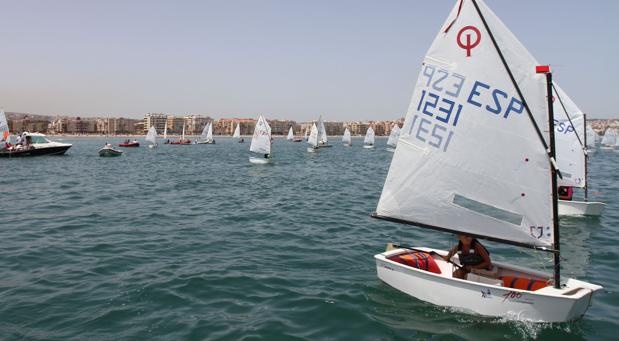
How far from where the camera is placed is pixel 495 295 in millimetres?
10523

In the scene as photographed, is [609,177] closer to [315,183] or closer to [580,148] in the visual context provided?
[580,148]

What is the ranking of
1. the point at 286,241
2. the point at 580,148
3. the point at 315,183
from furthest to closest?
the point at 315,183 < the point at 580,148 < the point at 286,241

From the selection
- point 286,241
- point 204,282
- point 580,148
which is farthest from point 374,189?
point 204,282

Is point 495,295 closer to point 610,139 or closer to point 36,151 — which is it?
point 36,151

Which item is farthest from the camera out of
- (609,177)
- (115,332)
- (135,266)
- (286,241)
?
(609,177)

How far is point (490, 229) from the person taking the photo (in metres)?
11.4

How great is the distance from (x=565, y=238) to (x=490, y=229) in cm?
1100

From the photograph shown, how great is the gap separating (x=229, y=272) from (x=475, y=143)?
29.1ft

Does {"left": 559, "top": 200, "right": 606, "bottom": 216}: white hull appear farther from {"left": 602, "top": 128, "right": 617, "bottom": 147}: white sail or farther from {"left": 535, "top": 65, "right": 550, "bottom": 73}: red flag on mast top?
{"left": 602, "top": 128, "right": 617, "bottom": 147}: white sail

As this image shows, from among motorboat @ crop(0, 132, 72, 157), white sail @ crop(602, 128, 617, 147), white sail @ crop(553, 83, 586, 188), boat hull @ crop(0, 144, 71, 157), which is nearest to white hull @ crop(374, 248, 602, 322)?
white sail @ crop(553, 83, 586, 188)

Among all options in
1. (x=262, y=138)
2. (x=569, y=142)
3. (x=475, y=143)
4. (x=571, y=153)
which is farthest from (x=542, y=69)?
(x=262, y=138)

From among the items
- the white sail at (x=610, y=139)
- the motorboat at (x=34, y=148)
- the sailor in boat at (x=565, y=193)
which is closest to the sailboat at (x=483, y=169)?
the sailor in boat at (x=565, y=193)

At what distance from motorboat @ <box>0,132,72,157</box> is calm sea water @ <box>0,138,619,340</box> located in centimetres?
4235

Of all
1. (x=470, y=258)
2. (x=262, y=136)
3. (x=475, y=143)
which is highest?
(x=475, y=143)
